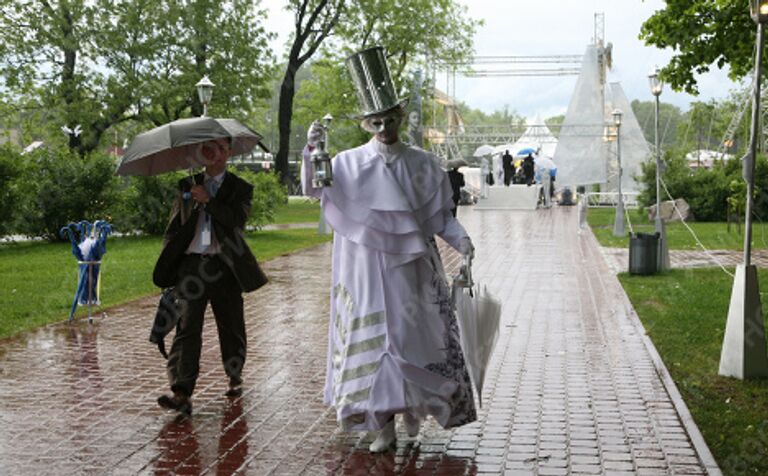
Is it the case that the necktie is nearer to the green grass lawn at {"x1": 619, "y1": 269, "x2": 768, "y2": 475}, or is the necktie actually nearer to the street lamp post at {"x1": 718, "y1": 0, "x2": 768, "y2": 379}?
the green grass lawn at {"x1": 619, "y1": 269, "x2": 768, "y2": 475}

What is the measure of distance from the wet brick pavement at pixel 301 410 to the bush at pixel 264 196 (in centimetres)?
1352

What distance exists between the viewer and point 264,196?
86.4ft

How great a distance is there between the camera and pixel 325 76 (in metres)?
54.6

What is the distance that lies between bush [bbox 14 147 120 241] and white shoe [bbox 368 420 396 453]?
19.0 meters

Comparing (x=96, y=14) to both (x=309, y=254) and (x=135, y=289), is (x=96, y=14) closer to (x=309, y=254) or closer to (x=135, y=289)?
(x=309, y=254)

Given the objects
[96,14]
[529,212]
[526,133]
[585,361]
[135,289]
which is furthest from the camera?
[526,133]

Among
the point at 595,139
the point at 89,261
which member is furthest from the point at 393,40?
the point at 89,261

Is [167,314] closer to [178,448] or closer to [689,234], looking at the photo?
[178,448]

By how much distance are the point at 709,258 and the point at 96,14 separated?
938 inches

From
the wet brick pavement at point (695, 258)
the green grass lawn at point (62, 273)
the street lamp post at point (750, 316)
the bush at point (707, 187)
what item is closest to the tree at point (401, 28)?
the bush at point (707, 187)

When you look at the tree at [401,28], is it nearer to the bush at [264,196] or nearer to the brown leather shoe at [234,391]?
the bush at [264,196]

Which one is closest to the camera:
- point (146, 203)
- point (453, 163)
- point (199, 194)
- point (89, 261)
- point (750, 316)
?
point (453, 163)

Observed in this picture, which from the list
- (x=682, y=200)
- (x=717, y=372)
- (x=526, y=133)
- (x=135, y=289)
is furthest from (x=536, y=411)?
(x=526, y=133)

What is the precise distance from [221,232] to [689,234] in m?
19.9
